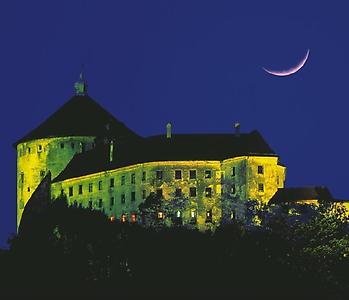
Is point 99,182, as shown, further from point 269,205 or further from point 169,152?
point 269,205

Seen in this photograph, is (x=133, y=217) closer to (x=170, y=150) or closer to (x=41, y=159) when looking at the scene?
(x=170, y=150)

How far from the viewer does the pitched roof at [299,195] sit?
522 ft

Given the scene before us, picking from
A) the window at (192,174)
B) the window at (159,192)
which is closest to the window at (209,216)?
the window at (192,174)

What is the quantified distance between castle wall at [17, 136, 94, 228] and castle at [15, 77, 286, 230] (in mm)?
86

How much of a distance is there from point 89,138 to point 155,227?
26.7 m

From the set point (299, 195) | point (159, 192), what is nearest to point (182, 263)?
point (299, 195)

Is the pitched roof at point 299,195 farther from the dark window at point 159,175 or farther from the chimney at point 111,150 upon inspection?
the chimney at point 111,150

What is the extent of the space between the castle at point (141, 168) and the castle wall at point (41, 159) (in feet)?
0.28

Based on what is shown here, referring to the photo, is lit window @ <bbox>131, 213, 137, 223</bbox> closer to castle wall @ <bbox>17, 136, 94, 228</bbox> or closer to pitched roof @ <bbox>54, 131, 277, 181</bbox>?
pitched roof @ <bbox>54, 131, 277, 181</bbox>

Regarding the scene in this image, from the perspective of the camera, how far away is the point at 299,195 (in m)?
160

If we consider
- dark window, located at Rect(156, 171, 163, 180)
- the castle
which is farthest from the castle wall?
dark window, located at Rect(156, 171, 163, 180)

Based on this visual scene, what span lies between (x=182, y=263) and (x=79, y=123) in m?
59.3

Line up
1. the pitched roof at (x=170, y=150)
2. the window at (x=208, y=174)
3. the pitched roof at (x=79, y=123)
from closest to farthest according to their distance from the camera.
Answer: the pitched roof at (x=170, y=150) → the window at (x=208, y=174) → the pitched roof at (x=79, y=123)

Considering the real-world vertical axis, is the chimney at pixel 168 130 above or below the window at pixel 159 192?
above
